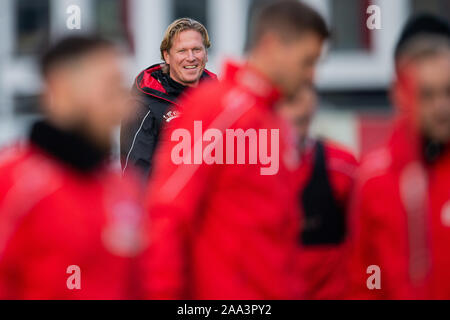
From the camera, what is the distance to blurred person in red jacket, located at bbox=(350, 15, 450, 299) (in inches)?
89.4

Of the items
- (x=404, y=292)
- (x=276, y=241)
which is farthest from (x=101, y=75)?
(x=404, y=292)

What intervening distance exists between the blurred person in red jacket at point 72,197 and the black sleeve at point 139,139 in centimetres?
115

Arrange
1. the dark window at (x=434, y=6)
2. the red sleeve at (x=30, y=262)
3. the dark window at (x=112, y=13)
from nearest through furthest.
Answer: the red sleeve at (x=30, y=262), the dark window at (x=434, y=6), the dark window at (x=112, y=13)

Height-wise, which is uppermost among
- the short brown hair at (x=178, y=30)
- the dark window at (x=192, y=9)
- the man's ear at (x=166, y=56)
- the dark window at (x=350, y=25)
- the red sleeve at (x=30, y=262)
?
the dark window at (x=192, y=9)

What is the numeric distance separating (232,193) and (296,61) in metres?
0.44

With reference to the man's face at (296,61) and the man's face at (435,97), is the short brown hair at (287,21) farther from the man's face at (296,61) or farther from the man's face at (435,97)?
the man's face at (435,97)

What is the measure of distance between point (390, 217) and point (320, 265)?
40 centimetres

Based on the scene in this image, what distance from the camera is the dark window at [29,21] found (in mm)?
6723

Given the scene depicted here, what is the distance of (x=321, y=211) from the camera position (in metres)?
2.60

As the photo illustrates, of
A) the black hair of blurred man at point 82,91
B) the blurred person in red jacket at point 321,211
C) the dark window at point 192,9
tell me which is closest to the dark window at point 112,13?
the dark window at point 192,9

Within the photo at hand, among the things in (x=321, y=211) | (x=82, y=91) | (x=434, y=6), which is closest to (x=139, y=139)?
(x=321, y=211)

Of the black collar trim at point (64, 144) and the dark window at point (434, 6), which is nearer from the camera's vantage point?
the black collar trim at point (64, 144)

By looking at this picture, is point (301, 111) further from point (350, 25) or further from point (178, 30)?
point (350, 25)

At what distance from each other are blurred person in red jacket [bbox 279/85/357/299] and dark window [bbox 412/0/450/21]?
3800 millimetres
